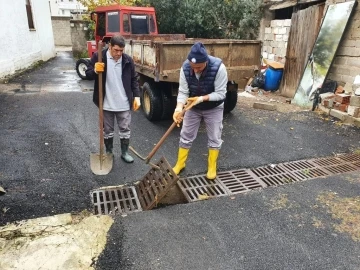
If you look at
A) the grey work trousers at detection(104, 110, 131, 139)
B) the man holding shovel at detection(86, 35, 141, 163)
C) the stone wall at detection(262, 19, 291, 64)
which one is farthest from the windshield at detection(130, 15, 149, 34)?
the grey work trousers at detection(104, 110, 131, 139)

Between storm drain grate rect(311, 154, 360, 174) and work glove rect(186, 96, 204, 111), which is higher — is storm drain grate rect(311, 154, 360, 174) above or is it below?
below

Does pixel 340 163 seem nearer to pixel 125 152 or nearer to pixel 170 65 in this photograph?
pixel 170 65

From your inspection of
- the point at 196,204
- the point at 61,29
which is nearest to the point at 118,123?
the point at 196,204

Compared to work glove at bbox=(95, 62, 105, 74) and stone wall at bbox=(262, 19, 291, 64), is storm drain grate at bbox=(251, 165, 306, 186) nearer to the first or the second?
work glove at bbox=(95, 62, 105, 74)

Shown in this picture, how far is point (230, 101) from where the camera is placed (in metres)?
6.19

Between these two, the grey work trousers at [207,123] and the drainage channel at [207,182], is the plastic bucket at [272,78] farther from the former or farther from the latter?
the grey work trousers at [207,123]

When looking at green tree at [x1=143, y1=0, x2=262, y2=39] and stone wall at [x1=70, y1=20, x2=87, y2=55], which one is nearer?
green tree at [x1=143, y1=0, x2=262, y2=39]

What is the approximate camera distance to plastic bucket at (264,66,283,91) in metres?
8.77

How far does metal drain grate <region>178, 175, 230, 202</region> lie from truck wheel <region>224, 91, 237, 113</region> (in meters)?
2.75

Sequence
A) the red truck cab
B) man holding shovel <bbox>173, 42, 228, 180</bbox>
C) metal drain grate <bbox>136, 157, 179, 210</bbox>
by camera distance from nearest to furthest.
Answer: metal drain grate <bbox>136, 157, 179, 210</bbox>, man holding shovel <bbox>173, 42, 228, 180</bbox>, the red truck cab

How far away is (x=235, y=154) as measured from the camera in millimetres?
4461

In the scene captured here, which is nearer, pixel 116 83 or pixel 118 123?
pixel 116 83

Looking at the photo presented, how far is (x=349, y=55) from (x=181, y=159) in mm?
5351

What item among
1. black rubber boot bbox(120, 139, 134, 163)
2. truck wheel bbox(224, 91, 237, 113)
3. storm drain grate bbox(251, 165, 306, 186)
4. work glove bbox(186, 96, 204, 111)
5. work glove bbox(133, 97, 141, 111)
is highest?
work glove bbox(186, 96, 204, 111)
